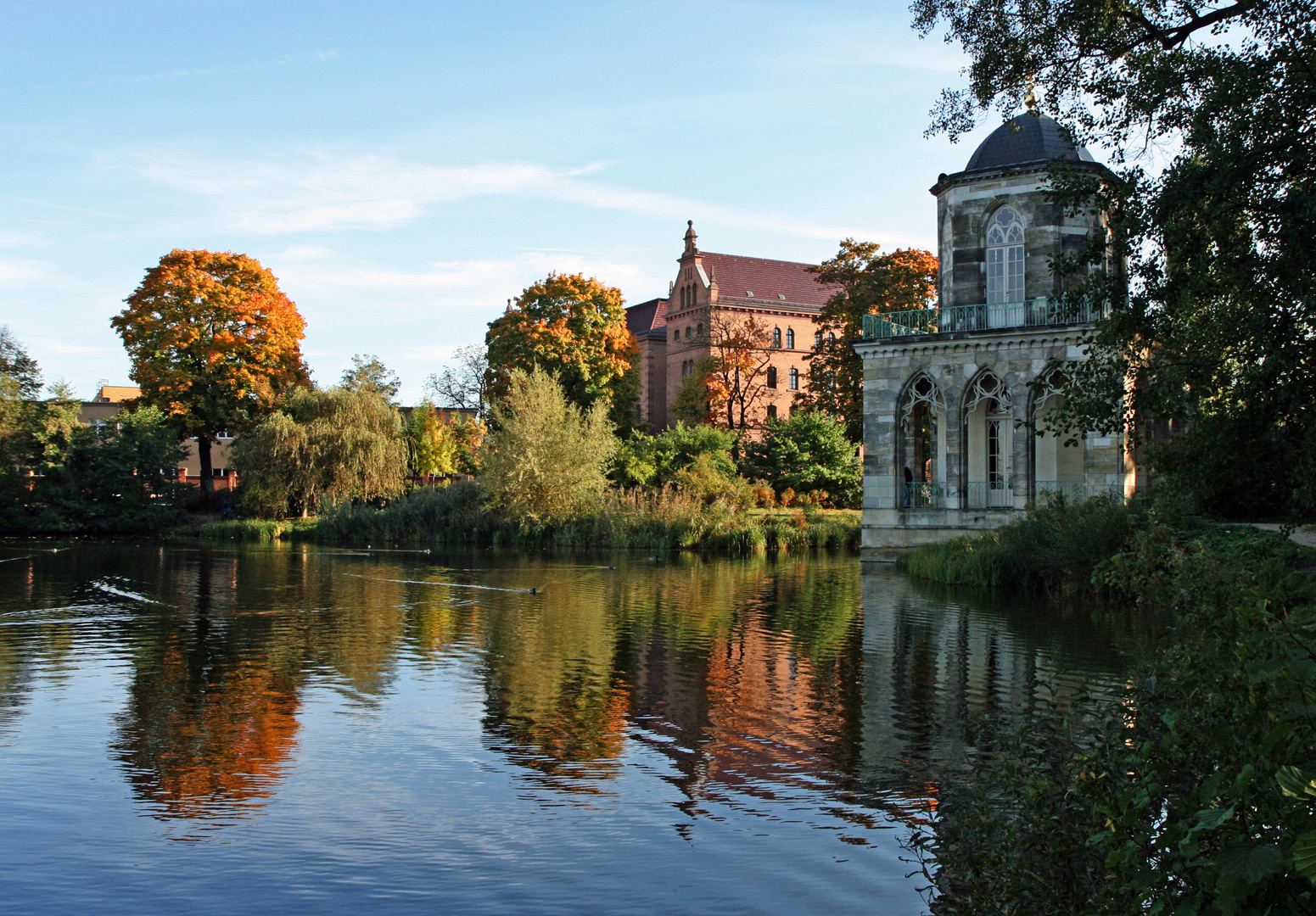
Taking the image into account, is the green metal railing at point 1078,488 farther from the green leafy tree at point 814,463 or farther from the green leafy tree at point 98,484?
the green leafy tree at point 98,484

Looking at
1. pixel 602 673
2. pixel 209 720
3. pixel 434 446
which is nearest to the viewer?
pixel 209 720

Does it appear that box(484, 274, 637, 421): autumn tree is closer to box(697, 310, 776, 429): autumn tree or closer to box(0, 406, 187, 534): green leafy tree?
box(697, 310, 776, 429): autumn tree

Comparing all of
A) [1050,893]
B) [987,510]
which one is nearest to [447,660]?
[1050,893]

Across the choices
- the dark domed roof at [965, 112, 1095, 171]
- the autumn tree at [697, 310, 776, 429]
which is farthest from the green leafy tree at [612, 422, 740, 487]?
the dark domed roof at [965, 112, 1095, 171]

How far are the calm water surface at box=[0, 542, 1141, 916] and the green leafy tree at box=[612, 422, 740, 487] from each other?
25.4 meters

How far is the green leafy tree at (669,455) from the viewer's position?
46062 millimetres

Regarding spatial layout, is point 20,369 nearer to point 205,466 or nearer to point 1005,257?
point 205,466

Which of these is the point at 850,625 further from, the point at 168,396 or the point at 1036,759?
the point at 168,396

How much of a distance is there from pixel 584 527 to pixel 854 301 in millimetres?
13545

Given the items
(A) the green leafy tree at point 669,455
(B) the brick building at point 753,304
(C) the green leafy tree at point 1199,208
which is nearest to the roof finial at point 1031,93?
(C) the green leafy tree at point 1199,208

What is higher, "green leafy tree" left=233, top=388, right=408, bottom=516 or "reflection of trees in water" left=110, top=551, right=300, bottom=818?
"green leafy tree" left=233, top=388, right=408, bottom=516

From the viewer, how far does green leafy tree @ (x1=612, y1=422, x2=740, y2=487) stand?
4606cm

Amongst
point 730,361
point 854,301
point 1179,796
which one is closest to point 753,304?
point 730,361

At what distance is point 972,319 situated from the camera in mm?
30734
